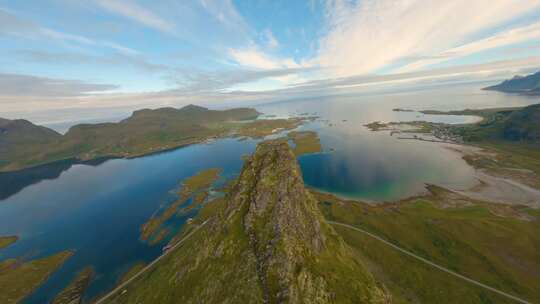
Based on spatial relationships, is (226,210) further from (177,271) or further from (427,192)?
(427,192)

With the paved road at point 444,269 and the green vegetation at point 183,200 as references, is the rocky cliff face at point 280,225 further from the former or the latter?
the green vegetation at point 183,200

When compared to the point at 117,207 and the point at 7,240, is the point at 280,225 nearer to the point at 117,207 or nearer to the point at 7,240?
the point at 117,207

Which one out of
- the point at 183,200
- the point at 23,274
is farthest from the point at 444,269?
the point at 23,274

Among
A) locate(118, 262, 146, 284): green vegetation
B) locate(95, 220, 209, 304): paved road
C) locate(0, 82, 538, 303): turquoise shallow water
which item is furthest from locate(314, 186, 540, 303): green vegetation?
locate(118, 262, 146, 284): green vegetation

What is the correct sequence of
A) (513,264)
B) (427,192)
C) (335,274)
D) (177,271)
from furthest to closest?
(427,192), (513,264), (177,271), (335,274)

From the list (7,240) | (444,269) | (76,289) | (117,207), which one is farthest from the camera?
(117,207)

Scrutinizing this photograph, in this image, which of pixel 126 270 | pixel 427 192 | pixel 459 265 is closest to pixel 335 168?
pixel 427 192
